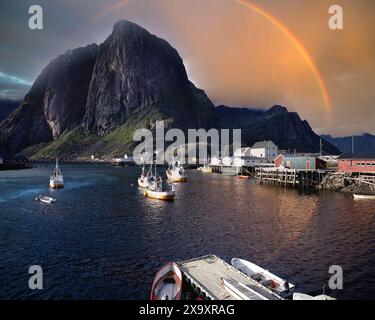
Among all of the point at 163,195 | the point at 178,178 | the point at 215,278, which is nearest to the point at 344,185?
the point at 163,195

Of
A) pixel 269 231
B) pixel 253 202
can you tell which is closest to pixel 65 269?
pixel 269 231

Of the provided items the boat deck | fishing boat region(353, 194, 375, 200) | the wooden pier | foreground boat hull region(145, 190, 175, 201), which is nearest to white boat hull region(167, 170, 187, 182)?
the wooden pier

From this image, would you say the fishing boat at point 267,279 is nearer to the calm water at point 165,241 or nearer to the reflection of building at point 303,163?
the calm water at point 165,241

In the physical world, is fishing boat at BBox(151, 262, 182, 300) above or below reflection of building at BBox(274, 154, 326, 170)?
below

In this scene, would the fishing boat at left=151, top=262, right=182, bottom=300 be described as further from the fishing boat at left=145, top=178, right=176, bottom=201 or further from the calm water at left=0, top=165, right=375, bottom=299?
the fishing boat at left=145, top=178, right=176, bottom=201

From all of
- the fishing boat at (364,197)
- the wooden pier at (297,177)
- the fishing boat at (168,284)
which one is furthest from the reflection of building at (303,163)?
the fishing boat at (168,284)
